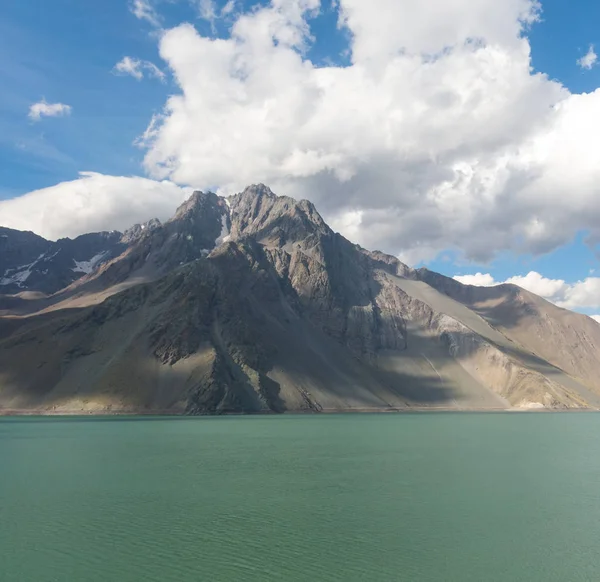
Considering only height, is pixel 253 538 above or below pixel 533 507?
below

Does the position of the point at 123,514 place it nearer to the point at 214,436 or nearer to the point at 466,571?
the point at 466,571

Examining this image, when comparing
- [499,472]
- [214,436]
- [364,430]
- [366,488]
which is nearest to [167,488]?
[366,488]

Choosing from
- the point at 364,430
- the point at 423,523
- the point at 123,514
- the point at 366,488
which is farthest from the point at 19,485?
the point at 364,430

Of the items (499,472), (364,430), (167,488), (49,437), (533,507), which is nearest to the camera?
(533,507)

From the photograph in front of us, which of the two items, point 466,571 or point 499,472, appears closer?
point 466,571

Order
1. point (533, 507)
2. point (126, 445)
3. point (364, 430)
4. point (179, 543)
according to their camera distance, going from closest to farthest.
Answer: point (179, 543) → point (533, 507) → point (126, 445) → point (364, 430)

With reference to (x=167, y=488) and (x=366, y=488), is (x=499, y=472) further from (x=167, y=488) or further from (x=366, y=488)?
(x=167, y=488)
